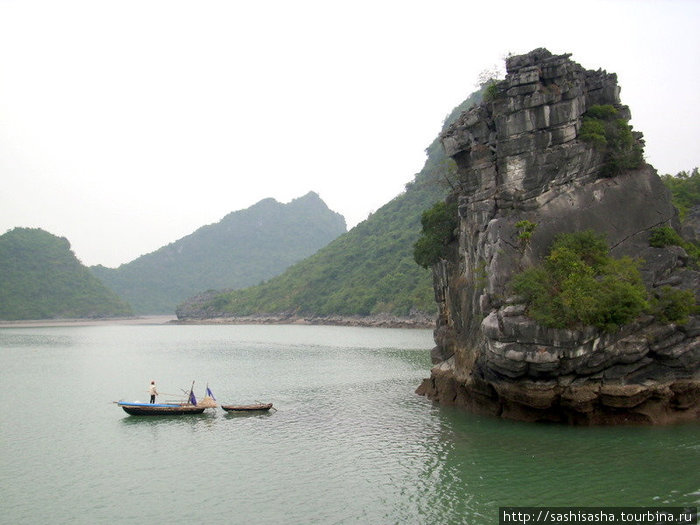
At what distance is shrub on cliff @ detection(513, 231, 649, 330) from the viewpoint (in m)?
21.5

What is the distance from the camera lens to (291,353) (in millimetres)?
59094

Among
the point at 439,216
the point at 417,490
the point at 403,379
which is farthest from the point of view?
the point at 403,379

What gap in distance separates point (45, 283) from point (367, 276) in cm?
8514

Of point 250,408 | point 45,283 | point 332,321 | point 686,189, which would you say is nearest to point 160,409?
point 250,408

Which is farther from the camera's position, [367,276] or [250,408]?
[367,276]

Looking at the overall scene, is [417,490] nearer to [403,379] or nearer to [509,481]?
[509,481]

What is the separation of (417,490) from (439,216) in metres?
19.2

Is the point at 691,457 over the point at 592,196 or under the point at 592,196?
under

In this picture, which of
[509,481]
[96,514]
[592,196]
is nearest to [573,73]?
[592,196]

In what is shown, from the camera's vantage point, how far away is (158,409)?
28391mm

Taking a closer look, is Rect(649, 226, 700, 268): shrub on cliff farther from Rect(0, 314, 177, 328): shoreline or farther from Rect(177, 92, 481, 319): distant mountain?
Rect(0, 314, 177, 328): shoreline

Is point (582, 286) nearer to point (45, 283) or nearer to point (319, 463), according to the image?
point (319, 463)

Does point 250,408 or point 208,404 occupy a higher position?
point 208,404

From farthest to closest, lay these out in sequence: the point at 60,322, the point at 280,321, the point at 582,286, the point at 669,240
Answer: the point at 60,322 < the point at 280,321 < the point at 669,240 < the point at 582,286
